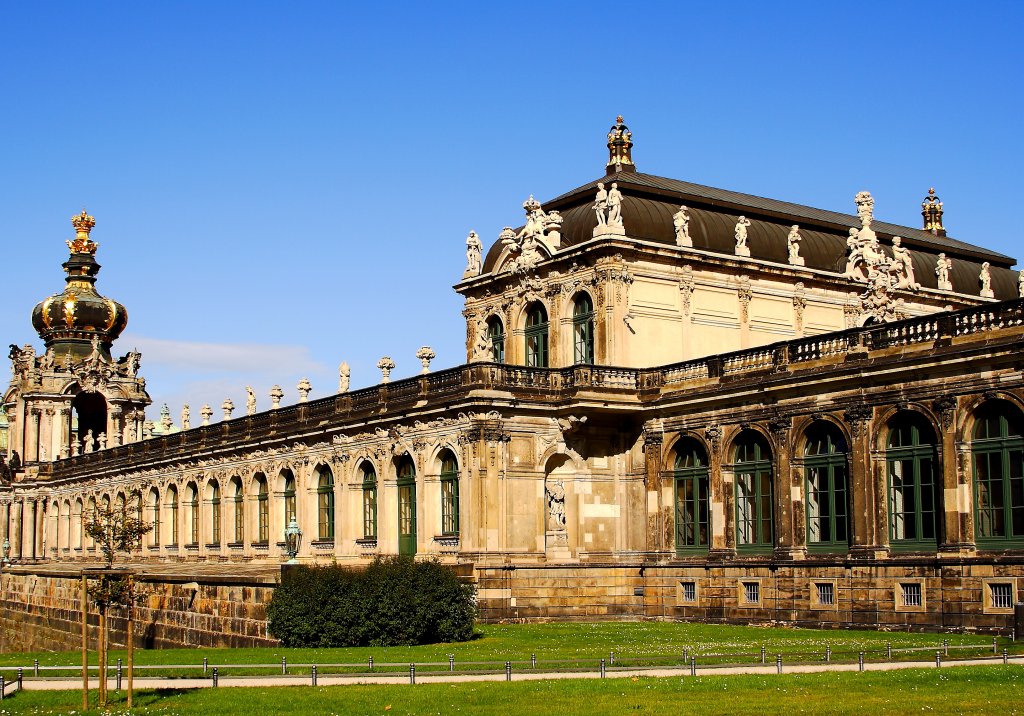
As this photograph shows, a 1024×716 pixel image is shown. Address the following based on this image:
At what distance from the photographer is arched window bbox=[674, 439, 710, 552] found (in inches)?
1925

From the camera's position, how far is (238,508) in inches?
2628

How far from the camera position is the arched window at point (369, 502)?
56.1m

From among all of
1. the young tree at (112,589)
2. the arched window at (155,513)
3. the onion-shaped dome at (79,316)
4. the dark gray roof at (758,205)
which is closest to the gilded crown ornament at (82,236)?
the onion-shaped dome at (79,316)

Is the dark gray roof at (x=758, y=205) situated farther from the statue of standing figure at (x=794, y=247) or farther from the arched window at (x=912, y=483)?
the arched window at (x=912, y=483)

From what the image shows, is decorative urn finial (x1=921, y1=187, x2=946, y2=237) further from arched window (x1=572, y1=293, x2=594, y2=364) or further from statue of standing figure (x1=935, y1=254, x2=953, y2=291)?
arched window (x1=572, y1=293, x2=594, y2=364)

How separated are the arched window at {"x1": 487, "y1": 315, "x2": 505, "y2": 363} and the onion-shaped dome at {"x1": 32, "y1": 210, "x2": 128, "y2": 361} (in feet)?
133

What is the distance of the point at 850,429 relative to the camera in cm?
4294

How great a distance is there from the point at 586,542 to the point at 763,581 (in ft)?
24.1

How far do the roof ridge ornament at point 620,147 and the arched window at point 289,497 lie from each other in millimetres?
17848

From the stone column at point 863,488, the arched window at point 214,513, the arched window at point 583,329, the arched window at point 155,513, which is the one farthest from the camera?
the arched window at point 155,513

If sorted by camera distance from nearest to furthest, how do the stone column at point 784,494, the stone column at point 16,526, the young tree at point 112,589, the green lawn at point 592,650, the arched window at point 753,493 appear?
the young tree at point 112,589
the green lawn at point 592,650
the stone column at point 784,494
the arched window at point 753,493
the stone column at point 16,526

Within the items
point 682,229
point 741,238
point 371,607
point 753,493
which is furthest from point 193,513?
point 371,607

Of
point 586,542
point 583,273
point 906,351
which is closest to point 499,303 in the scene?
point 583,273

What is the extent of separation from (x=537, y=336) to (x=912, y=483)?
18.7 meters
